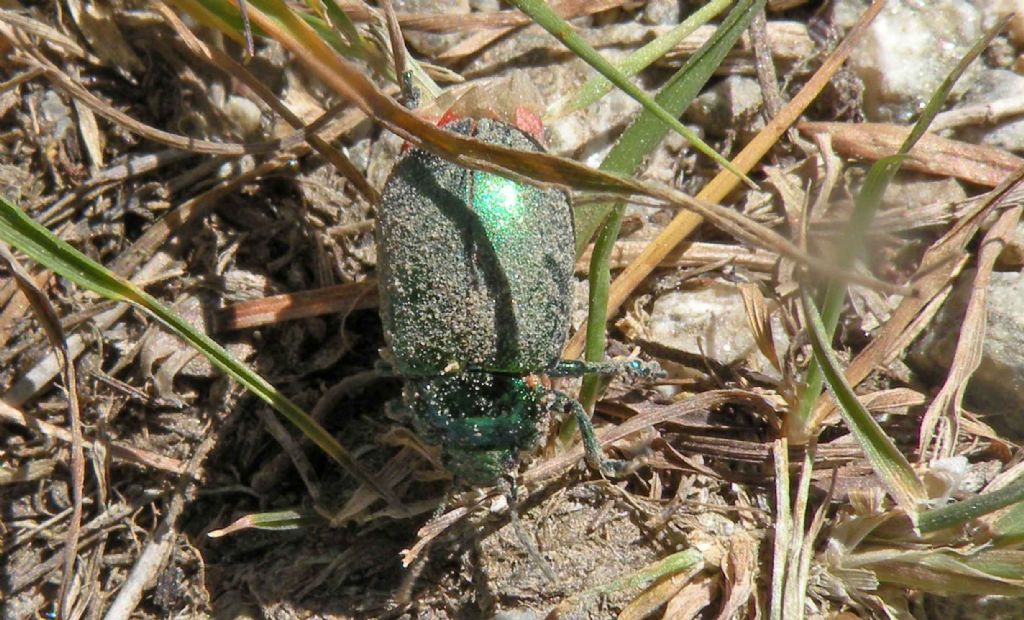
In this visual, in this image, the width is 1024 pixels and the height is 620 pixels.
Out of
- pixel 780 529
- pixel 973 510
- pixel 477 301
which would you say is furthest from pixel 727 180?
pixel 973 510

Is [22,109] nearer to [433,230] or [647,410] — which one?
[433,230]

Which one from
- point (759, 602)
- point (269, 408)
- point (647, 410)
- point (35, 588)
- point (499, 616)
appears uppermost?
point (647, 410)

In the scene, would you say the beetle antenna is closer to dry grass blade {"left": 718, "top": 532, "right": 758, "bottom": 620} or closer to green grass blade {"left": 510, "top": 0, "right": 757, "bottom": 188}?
dry grass blade {"left": 718, "top": 532, "right": 758, "bottom": 620}

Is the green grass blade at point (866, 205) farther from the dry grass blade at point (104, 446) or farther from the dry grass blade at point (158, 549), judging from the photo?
the dry grass blade at point (104, 446)

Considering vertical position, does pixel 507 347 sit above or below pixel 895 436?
above

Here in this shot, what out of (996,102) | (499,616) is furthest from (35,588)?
(996,102)

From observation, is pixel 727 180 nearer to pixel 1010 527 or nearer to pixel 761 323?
pixel 761 323

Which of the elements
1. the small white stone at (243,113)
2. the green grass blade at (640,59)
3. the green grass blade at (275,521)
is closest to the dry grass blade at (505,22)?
the green grass blade at (640,59)
